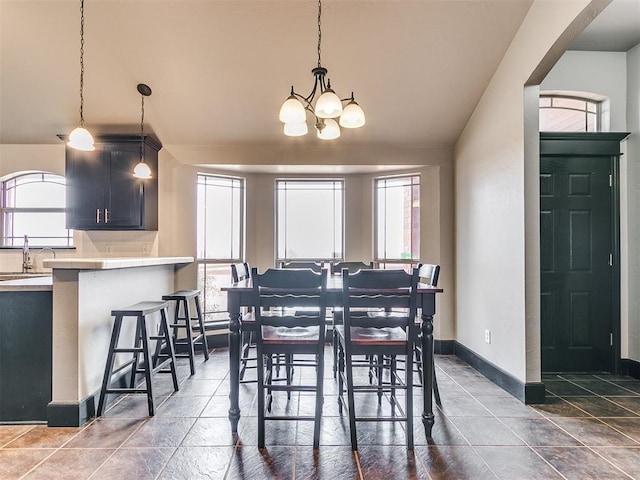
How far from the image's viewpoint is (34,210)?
439 cm

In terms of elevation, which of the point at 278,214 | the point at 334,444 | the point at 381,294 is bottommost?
the point at 334,444

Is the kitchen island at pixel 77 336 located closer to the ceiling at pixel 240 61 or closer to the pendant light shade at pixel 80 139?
the pendant light shade at pixel 80 139

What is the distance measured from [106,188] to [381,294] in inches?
129

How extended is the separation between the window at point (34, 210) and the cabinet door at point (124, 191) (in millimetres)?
981

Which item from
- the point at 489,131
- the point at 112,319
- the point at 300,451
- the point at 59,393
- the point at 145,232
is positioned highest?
the point at 489,131

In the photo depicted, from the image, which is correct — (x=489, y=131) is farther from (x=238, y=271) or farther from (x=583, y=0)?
(x=238, y=271)

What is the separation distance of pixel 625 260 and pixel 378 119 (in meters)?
2.72

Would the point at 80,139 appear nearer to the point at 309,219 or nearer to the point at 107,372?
the point at 107,372

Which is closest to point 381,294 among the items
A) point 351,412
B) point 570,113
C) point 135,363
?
point 351,412

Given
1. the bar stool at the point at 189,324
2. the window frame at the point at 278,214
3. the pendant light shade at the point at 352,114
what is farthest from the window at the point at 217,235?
the pendant light shade at the point at 352,114

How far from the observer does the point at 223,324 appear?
4406 millimetres

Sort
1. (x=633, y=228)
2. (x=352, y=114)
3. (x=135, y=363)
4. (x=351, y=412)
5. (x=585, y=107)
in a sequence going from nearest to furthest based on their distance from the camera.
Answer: (x=351, y=412), (x=352, y=114), (x=135, y=363), (x=633, y=228), (x=585, y=107)

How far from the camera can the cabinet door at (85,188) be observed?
3850 mm

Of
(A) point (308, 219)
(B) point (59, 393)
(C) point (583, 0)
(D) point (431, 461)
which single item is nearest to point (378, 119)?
(A) point (308, 219)
